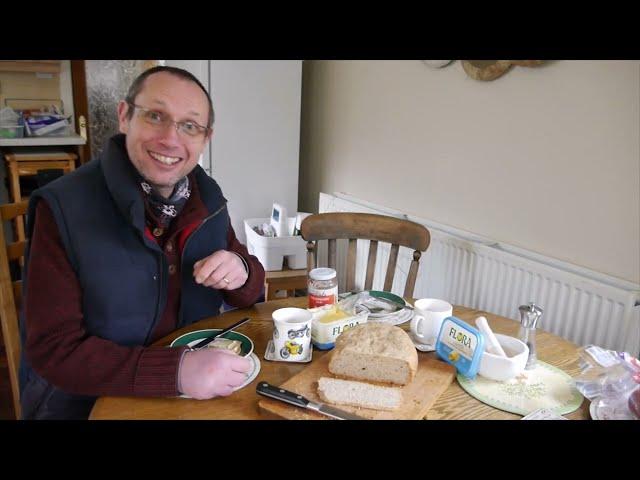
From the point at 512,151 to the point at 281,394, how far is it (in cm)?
136

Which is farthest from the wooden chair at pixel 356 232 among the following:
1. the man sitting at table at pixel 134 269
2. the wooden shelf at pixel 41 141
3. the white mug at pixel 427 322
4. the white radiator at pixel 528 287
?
the wooden shelf at pixel 41 141

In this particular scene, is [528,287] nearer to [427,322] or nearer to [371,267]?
[371,267]

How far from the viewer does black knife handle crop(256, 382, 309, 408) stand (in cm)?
81

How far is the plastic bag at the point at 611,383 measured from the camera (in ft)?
2.63

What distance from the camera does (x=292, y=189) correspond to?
2.94 meters

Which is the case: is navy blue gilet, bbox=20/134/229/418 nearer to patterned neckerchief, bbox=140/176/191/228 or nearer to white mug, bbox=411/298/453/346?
patterned neckerchief, bbox=140/176/191/228

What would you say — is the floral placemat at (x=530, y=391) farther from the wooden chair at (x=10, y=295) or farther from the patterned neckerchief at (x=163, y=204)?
the wooden chair at (x=10, y=295)

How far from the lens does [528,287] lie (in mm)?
1656

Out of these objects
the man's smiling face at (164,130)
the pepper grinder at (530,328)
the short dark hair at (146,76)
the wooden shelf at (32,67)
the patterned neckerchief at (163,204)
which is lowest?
the pepper grinder at (530,328)

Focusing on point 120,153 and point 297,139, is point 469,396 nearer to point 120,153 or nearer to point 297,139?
point 120,153

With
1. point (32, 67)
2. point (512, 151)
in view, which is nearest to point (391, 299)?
point (512, 151)

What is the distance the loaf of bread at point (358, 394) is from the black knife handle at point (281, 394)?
46 millimetres

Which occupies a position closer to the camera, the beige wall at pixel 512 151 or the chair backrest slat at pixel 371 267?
the beige wall at pixel 512 151
